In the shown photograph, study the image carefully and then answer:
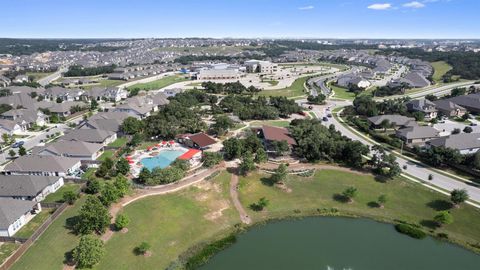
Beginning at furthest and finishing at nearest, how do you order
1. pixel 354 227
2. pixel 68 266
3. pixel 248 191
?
pixel 248 191
pixel 354 227
pixel 68 266

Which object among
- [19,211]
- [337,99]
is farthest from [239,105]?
[19,211]

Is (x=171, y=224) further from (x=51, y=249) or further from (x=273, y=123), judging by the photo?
(x=273, y=123)

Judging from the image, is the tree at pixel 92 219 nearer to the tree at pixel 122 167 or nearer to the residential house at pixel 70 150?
the tree at pixel 122 167

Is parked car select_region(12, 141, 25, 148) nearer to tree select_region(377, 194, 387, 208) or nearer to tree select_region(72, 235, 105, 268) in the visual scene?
tree select_region(72, 235, 105, 268)

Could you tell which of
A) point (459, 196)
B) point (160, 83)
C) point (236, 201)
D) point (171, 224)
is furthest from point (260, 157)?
point (160, 83)

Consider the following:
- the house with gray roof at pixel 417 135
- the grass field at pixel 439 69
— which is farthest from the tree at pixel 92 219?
the grass field at pixel 439 69

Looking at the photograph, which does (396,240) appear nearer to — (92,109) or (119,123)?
(119,123)
